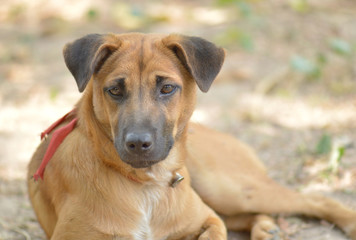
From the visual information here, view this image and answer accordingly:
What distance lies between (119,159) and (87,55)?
0.84m

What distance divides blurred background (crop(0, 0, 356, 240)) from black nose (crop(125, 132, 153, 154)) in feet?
5.73

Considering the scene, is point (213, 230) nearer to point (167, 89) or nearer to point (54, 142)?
point (167, 89)

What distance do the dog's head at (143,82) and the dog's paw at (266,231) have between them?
1314 mm

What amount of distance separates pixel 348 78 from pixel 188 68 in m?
5.45

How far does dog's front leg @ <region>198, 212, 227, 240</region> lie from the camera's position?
4.11m

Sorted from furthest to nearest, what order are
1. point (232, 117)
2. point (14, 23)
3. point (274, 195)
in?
point (14, 23)
point (232, 117)
point (274, 195)

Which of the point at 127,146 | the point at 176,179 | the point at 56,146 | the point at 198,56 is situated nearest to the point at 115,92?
the point at 127,146

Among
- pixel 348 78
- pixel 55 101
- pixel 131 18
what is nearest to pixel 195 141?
pixel 55 101

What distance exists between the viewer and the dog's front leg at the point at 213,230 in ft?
13.5

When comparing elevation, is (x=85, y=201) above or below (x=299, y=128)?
above

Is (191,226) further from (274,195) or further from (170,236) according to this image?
(274,195)

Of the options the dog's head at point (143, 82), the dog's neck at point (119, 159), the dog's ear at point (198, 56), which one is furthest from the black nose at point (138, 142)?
the dog's ear at point (198, 56)

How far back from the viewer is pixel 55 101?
8211 millimetres

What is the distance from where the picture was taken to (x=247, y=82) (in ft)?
28.7
